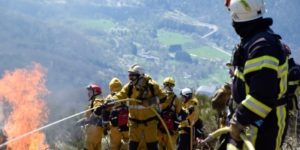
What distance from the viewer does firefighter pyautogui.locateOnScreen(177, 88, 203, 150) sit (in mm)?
13883

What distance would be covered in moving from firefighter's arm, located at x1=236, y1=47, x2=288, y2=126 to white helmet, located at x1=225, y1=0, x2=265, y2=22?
36 cm

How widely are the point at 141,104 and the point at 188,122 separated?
2.95m

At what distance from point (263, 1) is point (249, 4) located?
216mm

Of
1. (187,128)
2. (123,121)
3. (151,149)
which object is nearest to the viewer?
(151,149)

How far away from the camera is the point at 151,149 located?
1177 cm

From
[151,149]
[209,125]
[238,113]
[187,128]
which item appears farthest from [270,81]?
[209,125]

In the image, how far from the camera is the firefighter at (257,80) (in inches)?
196

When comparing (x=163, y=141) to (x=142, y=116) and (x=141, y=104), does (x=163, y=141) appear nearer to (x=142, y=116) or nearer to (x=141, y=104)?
(x=142, y=116)

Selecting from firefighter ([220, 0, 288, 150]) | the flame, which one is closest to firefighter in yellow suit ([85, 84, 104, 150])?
the flame

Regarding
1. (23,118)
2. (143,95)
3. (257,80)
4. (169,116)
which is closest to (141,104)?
(143,95)

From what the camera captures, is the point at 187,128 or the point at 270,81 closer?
the point at 270,81

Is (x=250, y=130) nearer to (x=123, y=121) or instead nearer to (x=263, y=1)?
(x=263, y=1)

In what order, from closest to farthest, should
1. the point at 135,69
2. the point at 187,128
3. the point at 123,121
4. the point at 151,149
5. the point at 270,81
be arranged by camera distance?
1. the point at 270,81
2. the point at 135,69
3. the point at 151,149
4. the point at 123,121
5. the point at 187,128

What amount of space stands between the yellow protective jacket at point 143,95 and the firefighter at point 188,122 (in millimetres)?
2306
